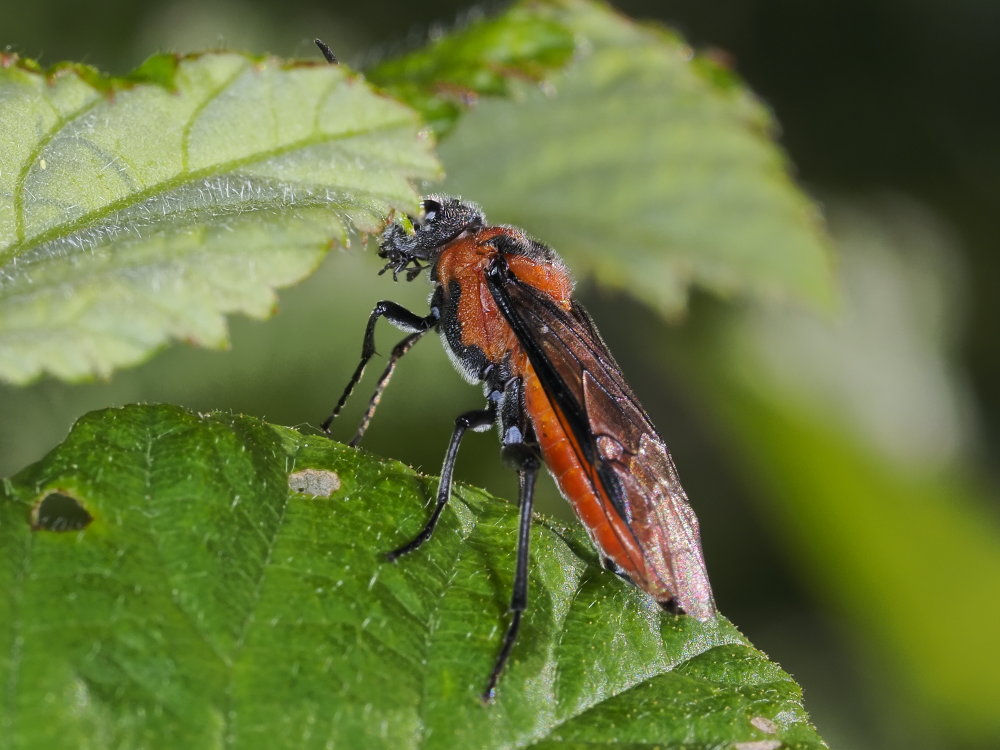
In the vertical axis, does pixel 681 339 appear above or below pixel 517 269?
below

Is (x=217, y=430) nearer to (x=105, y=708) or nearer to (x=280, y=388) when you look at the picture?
(x=105, y=708)

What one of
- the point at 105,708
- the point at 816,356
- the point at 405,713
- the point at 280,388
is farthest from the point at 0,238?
the point at 816,356

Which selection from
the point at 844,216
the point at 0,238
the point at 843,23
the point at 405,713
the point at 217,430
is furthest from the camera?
the point at 843,23

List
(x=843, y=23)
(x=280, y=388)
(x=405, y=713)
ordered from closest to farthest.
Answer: (x=405, y=713)
(x=280, y=388)
(x=843, y=23)

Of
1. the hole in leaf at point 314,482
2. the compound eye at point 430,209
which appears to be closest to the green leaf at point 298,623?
the hole in leaf at point 314,482

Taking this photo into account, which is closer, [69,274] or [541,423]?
[69,274]

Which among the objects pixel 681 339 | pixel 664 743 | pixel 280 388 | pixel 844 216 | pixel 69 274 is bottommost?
pixel 280 388

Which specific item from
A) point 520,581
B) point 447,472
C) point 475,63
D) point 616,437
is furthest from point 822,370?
point 520,581
